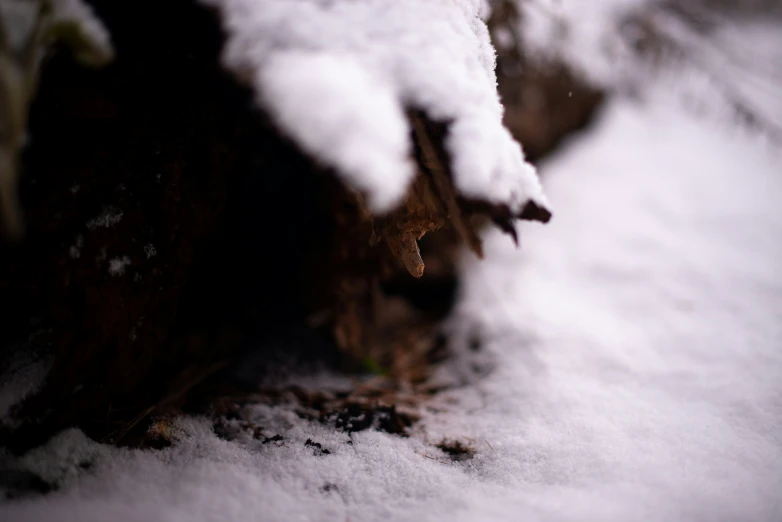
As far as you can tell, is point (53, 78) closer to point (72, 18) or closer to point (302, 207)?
point (72, 18)

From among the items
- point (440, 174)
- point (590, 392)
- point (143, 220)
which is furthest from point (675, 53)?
point (143, 220)

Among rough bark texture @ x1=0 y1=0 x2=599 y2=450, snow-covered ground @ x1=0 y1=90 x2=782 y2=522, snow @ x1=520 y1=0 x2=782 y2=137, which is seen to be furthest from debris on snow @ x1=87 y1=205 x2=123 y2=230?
snow @ x1=520 y1=0 x2=782 y2=137

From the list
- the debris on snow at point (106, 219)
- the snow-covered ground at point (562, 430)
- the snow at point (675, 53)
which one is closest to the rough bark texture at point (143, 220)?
the debris on snow at point (106, 219)

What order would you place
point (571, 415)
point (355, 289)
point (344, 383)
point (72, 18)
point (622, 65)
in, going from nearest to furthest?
point (72, 18), point (571, 415), point (344, 383), point (355, 289), point (622, 65)

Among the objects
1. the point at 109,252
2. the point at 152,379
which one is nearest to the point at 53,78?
the point at 109,252

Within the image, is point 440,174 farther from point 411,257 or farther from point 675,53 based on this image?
point 675,53

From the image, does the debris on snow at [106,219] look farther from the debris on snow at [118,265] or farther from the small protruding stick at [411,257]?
the small protruding stick at [411,257]
